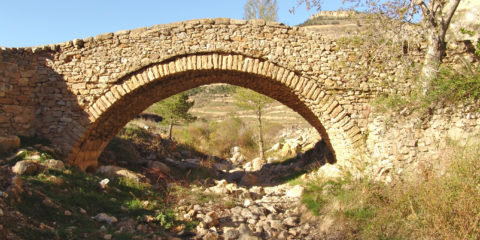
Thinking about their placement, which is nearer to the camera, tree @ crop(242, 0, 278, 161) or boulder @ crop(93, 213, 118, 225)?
boulder @ crop(93, 213, 118, 225)

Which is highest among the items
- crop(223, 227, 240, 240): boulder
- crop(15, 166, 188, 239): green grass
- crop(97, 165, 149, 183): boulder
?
crop(97, 165, 149, 183): boulder

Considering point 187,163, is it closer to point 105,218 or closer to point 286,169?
point 286,169

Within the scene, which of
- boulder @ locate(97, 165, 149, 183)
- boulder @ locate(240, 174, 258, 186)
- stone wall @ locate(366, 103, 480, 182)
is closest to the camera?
stone wall @ locate(366, 103, 480, 182)

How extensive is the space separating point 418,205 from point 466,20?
484cm

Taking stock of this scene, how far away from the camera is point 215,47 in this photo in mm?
6770

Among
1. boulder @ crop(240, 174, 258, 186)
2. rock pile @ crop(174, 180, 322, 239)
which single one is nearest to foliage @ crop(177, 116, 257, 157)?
boulder @ crop(240, 174, 258, 186)

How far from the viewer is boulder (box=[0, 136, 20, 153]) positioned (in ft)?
20.0

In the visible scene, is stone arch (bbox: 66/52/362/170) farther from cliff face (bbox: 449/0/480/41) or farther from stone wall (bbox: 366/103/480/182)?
cliff face (bbox: 449/0/480/41)

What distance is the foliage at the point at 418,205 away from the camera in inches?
148

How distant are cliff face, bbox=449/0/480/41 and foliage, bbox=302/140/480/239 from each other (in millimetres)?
2665

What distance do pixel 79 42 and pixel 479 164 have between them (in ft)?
23.1

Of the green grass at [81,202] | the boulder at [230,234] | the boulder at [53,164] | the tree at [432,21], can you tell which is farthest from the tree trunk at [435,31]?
the boulder at [53,164]

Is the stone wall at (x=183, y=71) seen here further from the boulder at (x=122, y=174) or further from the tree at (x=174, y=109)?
the tree at (x=174, y=109)

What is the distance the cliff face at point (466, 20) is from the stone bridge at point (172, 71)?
142 cm
